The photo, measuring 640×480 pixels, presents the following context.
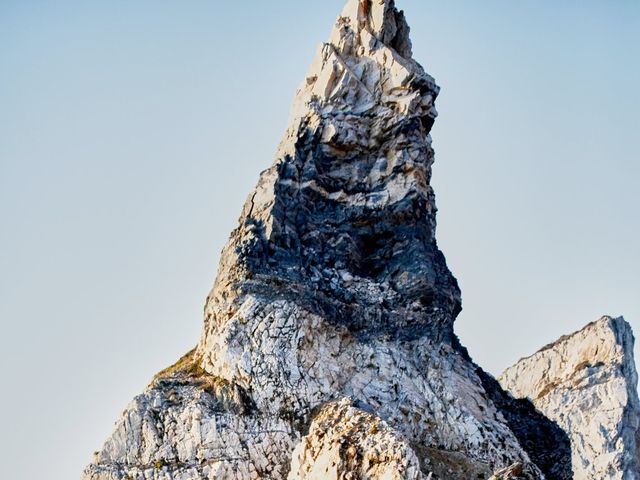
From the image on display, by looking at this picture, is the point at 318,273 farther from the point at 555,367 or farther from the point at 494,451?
the point at 555,367

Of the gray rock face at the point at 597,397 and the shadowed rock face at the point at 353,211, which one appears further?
the gray rock face at the point at 597,397

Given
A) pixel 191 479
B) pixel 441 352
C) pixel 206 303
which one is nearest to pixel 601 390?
pixel 441 352

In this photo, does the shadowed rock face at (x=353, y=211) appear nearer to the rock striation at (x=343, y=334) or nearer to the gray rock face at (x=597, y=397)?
the rock striation at (x=343, y=334)

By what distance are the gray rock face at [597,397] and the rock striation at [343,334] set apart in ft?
86.8

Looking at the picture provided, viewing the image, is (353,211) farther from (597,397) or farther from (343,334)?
(597,397)

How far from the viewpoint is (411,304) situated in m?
66.4

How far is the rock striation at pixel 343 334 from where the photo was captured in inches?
2260

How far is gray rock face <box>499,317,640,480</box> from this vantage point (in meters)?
95.2

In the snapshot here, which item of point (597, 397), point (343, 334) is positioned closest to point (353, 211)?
point (343, 334)

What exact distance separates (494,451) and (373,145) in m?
17.9

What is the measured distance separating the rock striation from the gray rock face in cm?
2646

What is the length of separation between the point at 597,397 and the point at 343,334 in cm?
4077

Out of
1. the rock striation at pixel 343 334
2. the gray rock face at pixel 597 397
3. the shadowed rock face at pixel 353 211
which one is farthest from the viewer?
the gray rock face at pixel 597 397

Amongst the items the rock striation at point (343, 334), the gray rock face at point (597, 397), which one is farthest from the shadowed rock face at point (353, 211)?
the gray rock face at point (597, 397)
